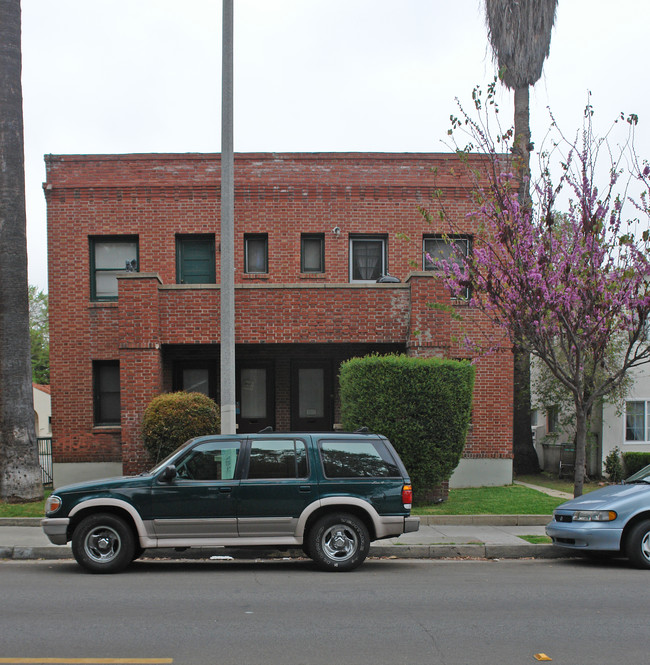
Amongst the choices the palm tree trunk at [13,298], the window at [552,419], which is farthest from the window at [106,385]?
the window at [552,419]

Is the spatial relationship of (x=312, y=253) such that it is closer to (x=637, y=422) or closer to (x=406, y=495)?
(x=406, y=495)

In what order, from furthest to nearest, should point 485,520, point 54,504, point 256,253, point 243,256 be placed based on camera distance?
point 256,253 < point 243,256 < point 485,520 < point 54,504

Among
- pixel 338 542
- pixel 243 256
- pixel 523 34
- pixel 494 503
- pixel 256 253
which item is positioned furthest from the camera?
pixel 523 34

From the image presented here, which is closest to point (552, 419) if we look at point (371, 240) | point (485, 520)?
point (371, 240)

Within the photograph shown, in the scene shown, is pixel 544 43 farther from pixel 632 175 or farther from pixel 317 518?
Result: pixel 317 518

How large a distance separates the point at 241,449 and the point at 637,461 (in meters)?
14.9

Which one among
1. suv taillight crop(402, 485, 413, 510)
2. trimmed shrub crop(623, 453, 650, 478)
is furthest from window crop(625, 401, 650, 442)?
suv taillight crop(402, 485, 413, 510)

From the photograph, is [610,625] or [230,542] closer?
[610,625]

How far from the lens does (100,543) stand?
851cm

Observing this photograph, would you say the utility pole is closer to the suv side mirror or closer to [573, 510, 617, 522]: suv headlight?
the suv side mirror

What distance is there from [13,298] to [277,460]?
7246 millimetres

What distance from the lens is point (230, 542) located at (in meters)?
8.54

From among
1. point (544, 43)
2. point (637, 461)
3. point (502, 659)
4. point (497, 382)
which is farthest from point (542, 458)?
point (502, 659)

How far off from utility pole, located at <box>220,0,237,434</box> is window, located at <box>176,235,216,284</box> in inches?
253
